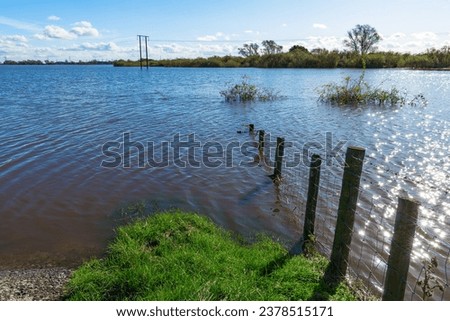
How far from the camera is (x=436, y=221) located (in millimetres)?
8086

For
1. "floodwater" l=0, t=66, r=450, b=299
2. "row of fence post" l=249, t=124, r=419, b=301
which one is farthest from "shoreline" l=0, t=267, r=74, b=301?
"row of fence post" l=249, t=124, r=419, b=301

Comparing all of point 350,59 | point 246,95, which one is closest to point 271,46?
point 350,59

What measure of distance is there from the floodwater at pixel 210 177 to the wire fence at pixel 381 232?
0.13ft

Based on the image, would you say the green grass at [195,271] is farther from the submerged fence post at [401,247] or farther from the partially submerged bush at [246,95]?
the partially submerged bush at [246,95]

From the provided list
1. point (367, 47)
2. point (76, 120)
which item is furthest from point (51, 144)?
point (367, 47)

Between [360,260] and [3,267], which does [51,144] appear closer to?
[3,267]

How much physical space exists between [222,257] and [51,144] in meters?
12.5

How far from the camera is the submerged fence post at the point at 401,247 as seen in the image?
4246 millimetres

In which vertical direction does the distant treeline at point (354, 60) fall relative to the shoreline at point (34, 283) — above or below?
above

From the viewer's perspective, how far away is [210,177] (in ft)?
37.3

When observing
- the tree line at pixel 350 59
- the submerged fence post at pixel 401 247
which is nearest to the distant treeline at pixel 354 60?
the tree line at pixel 350 59

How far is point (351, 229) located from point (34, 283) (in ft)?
18.2

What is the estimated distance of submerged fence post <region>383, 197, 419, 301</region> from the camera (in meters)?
4.25

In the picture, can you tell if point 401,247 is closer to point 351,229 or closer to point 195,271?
point 351,229
